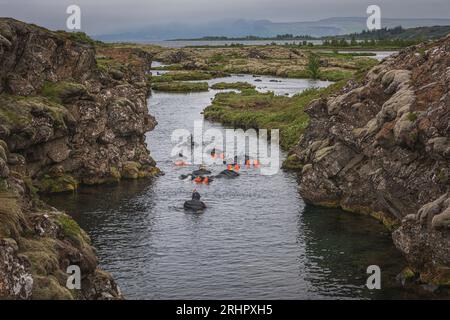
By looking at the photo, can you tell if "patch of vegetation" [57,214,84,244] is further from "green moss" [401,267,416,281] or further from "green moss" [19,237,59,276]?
"green moss" [401,267,416,281]

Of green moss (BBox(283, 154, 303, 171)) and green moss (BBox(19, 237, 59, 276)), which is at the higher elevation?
green moss (BBox(19, 237, 59, 276))

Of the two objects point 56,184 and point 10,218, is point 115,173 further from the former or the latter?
point 10,218

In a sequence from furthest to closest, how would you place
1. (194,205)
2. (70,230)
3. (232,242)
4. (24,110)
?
(24,110), (194,205), (232,242), (70,230)

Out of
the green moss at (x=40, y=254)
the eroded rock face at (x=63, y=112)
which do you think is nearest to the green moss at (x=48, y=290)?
the green moss at (x=40, y=254)

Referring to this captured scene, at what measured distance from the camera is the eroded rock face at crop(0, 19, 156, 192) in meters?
95.6

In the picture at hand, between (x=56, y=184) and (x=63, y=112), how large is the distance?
11451 millimetres

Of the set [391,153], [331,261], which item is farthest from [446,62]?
[331,261]

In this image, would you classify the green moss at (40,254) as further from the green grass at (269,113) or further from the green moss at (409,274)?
the green grass at (269,113)

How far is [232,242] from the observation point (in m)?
75.0

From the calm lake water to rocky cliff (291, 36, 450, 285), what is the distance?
327 cm

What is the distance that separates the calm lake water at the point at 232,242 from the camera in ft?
202

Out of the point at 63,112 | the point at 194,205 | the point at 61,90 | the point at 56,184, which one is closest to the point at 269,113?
the point at 61,90

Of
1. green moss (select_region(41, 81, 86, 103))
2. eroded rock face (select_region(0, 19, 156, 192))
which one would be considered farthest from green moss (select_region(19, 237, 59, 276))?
green moss (select_region(41, 81, 86, 103))
